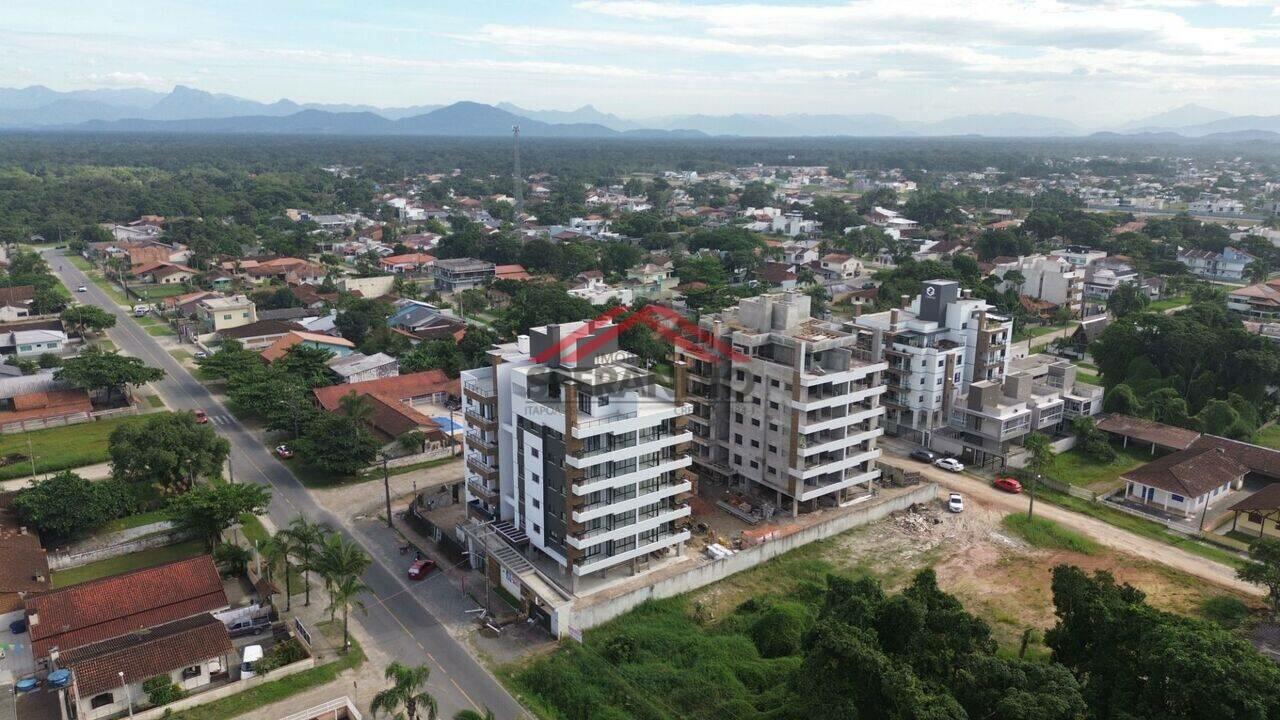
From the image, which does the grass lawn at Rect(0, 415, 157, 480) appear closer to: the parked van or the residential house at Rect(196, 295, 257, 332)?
the residential house at Rect(196, 295, 257, 332)

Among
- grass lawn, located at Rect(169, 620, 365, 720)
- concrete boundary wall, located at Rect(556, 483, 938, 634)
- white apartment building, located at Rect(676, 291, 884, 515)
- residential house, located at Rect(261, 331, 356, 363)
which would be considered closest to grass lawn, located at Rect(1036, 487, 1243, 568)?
concrete boundary wall, located at Rect(556, 483, 938, 634)

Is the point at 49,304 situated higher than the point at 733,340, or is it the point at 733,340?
the point at 733,340

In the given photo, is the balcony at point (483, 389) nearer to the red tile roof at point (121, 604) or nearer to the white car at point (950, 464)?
the red tile roof at point (121, 604)

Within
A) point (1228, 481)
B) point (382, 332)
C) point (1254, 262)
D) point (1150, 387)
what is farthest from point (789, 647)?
point (1254, 262)

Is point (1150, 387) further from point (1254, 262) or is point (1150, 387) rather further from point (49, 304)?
point (49, 304)

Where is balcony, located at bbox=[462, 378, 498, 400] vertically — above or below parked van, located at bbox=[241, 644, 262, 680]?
above

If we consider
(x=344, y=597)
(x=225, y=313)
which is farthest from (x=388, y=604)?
(x=225, y=313)

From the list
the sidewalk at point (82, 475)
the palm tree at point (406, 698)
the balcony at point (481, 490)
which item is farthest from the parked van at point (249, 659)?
the sidewalk at point (82, 475)
